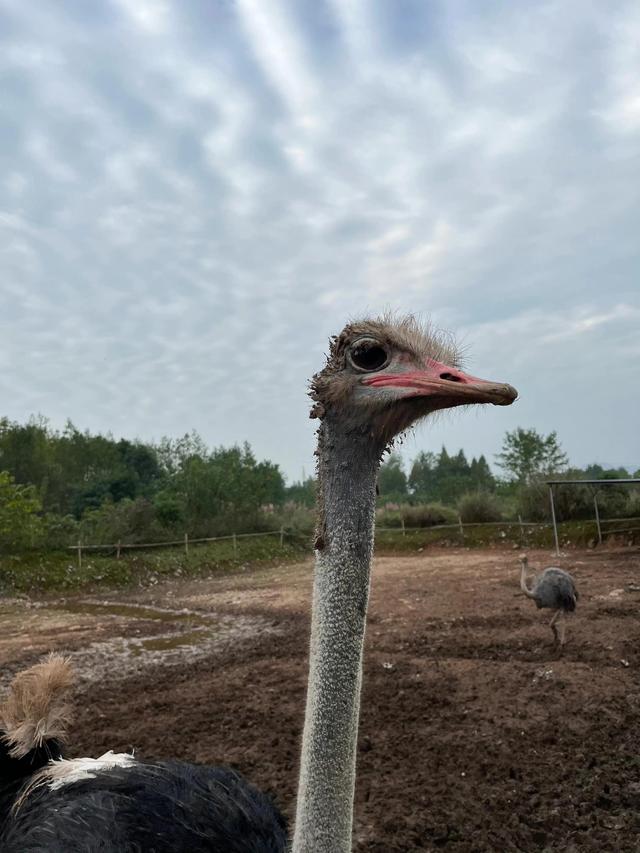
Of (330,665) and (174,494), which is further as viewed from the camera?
(174,494)

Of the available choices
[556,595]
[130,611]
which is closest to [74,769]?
[556,595]

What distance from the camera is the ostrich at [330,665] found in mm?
1520

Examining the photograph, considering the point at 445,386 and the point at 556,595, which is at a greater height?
the point at 445,386

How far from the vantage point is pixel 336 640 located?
1.57m

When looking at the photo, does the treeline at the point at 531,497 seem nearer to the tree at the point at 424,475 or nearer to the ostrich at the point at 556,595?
the ostrich at the point at 556,595

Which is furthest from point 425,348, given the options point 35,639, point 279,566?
Result: point 279,566

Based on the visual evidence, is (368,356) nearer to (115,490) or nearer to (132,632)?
(132,632)

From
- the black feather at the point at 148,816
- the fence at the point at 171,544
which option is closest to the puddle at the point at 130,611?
the fence at the point at 171,544

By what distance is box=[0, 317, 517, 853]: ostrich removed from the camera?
152 centimetres

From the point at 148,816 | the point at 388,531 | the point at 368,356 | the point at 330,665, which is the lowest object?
the point at 148,816

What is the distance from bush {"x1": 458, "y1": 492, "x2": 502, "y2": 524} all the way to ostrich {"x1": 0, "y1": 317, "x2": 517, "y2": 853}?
68.1 feet

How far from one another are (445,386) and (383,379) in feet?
0.55

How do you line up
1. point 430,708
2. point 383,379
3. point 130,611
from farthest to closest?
point 130,611 < point 430,708 < point 383,379

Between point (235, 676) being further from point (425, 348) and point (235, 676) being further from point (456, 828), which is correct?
point (425, 348)
